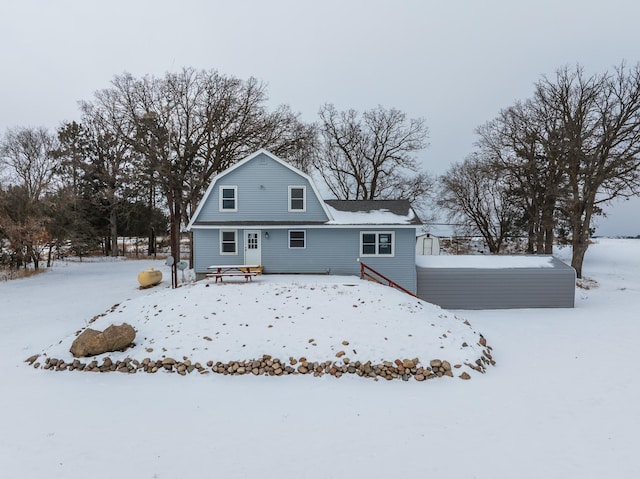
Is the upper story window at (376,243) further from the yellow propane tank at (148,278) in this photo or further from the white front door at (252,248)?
the yellow propane tank at (148,278)

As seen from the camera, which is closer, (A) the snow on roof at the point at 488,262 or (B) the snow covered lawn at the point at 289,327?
(B) the snow covered lawn at the point at 289,327

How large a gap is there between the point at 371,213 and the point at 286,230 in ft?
13.6

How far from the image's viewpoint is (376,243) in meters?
15.1

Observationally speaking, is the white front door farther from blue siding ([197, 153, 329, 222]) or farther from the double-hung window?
the double-hung window

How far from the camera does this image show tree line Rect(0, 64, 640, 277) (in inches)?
791

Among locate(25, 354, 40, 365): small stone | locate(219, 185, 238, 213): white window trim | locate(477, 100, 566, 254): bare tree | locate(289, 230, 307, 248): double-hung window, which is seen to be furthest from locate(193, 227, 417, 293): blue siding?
locate(477, 100, 566, 254): bare tree

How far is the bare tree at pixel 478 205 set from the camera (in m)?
29.1

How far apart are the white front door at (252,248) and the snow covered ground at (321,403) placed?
3.53 m

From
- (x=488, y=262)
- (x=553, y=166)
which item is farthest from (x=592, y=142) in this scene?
(x=488, y=262)

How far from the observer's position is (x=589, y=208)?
20.6 meters

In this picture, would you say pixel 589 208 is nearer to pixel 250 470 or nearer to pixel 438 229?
pixel 438 229

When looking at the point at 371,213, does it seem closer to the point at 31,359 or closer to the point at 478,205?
the point at 31,359

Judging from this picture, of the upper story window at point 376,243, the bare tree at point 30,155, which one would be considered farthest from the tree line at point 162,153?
the upper story window at point 376,243

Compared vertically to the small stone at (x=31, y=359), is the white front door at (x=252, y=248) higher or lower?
higher
